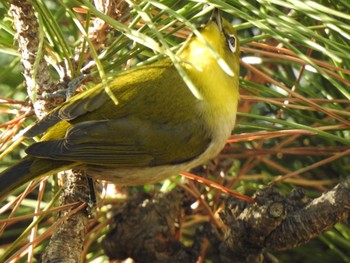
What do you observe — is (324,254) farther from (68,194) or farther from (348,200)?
(68,194)

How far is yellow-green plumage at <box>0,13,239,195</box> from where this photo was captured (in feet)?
5.25

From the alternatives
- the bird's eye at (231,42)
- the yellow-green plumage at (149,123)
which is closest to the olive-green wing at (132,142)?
the yellow-green plumage at (149,123)

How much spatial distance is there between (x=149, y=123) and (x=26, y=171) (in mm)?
318

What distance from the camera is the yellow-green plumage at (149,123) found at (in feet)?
5.25

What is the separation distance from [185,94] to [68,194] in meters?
0.39

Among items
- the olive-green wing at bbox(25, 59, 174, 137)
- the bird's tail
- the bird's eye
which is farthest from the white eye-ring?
the bird's tail

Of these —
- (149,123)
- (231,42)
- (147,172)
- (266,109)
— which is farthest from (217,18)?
(266,109)

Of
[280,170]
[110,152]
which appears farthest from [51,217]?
[280,170]

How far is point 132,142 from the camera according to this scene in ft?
5.63

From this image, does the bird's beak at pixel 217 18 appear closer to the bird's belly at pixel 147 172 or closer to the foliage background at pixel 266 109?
the foliage background at pixel 266 109

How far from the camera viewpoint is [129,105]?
168cm

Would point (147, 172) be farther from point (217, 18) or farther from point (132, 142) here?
point (217, 18)

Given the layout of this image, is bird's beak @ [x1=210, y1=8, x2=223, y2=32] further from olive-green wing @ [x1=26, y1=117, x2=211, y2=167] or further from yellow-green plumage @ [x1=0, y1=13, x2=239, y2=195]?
olive-green wing @ [x1=26, y1=117, x2=211, y2=167]

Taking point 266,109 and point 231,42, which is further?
point 266,109
